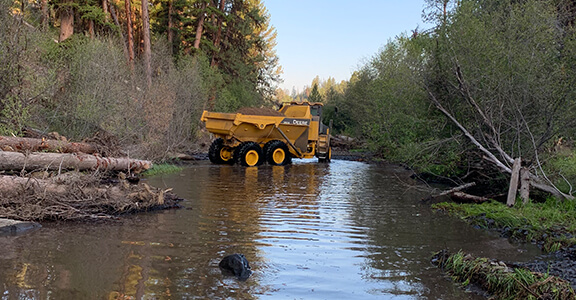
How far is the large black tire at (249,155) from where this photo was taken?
61.7ft

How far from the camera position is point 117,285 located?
4.47m

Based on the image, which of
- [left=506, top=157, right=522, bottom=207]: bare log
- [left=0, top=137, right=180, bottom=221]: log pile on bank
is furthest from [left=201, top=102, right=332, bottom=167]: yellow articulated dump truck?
[left=506, top=157, right=522, bottom=207]: bare log

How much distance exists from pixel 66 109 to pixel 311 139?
34.0ft

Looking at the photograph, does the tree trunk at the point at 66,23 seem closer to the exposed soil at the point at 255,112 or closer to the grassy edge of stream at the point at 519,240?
the exposed soil at the point at 255,112

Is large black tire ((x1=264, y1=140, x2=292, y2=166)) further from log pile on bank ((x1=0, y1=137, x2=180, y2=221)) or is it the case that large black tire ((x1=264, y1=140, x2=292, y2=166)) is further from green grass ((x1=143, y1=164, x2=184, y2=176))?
log pile on bank ((x1=0, y1=137, x2=180, y2=221))

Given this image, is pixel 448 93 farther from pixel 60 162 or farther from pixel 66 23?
pixel 66 23

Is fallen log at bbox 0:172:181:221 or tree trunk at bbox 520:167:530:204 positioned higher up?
tree trunk at bbox 520:167:530:204

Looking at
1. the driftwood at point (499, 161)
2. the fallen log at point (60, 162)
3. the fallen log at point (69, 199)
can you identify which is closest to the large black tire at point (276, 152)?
the fallen log at point (60, 162)

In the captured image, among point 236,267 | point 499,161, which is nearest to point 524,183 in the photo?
point 499,161

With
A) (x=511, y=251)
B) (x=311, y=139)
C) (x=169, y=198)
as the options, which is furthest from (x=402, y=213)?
(x=311, y=139)

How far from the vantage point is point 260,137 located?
66.2 feet

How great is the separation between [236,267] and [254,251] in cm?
101

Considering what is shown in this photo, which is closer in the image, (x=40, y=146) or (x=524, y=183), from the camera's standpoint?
(x=524, y=183)

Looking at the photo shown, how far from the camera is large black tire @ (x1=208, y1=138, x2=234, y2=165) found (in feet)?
65.2
